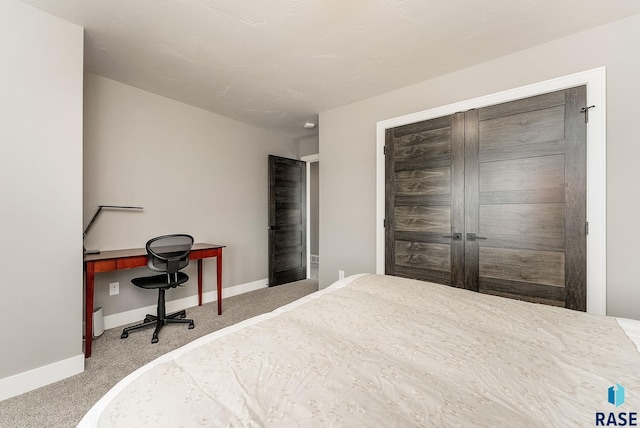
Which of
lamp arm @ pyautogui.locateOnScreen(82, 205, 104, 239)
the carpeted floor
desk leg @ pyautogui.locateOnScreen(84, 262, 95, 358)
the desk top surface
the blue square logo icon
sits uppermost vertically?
lamp arm @ pyautogui.locateOnScreen(82, 205, 104, 239)

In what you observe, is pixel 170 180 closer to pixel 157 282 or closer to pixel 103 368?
pixel 157 282

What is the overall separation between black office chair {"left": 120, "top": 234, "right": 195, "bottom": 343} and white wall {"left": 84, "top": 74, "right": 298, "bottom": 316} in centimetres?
43

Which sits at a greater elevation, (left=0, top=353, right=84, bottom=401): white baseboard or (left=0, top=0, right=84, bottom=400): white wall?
(left=0, top=0, right=84, bottom=400): white wall

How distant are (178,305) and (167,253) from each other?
1104 mm

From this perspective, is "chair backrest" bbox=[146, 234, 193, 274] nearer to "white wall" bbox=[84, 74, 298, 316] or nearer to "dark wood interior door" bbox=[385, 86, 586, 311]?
"white wall" bbox=[84, 74, 298, 316]

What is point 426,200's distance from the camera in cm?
280

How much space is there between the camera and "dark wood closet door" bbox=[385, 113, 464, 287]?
2615 millimetres

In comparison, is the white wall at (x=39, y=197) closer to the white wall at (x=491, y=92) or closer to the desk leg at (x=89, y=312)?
the desk leg at (x=89, y=312)

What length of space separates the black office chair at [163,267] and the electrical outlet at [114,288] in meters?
0.34

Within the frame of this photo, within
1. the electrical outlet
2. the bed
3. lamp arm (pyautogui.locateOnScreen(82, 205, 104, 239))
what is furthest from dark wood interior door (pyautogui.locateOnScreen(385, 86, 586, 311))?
lamp arm (pyautogui.locateOnScreen(82, 205, 104, 239))

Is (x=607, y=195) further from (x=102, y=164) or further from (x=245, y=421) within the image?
(x=102, y=164)

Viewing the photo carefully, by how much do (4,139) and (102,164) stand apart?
1044mm

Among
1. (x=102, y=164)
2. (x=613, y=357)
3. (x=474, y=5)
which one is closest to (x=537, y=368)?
(x=613, y=357)

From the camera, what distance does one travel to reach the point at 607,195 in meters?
1.96
